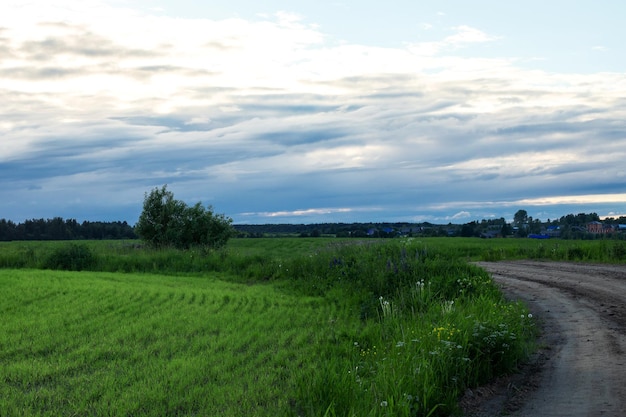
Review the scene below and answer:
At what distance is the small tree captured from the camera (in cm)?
5209

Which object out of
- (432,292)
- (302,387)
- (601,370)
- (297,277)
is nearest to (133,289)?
(297,277)

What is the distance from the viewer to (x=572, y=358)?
31.1ft

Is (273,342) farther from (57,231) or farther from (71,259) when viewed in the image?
(57,231)

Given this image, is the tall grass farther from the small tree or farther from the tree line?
the tree line

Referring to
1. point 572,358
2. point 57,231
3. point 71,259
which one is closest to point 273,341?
point 572,358

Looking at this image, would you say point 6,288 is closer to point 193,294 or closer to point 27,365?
point 193,294

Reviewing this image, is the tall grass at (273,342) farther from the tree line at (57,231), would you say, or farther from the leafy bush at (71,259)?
the tree line at (57,231)

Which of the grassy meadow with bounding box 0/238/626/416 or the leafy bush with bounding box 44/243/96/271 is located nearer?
the grassy meadow with bounding box 0/238/626/416

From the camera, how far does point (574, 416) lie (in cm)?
684

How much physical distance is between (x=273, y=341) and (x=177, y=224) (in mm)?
42027

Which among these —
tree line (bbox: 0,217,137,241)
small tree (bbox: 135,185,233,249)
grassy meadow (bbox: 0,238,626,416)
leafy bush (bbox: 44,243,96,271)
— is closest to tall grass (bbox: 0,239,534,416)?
grassy meadow (bbox: 0,238,626,416)

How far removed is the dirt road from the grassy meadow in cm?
46

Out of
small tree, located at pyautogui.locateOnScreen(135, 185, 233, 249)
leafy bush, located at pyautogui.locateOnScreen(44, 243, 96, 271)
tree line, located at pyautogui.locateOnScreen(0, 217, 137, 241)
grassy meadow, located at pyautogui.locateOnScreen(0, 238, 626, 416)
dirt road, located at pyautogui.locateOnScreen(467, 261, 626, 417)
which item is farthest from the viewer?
tree line, located at pyautogui.locateOnScreen(0, 217, 137, 241)

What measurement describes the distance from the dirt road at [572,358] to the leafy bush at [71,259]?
72.8 feet
